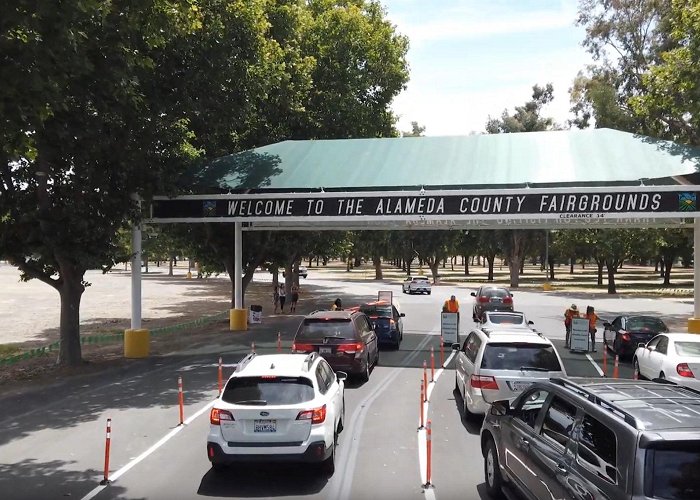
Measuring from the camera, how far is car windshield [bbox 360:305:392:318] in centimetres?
2198

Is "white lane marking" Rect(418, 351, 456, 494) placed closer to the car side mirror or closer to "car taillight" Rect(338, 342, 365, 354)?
the car side mirror

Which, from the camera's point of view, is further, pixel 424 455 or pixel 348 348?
pixel 348 348

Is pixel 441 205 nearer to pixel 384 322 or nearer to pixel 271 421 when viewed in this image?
pixel 384 322

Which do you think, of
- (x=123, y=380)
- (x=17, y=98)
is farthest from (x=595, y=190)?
(x=17, y=98)

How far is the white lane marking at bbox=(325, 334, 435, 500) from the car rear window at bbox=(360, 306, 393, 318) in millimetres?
4239

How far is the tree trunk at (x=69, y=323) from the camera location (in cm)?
1898

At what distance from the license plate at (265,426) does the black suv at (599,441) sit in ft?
9.11

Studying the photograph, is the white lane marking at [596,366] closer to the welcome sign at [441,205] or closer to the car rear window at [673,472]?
the welcome sign at [441,205]

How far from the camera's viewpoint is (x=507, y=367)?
11.0 meters

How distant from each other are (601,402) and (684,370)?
876 centimetres

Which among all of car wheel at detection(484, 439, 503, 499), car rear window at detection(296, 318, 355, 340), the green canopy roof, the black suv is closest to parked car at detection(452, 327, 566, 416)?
car wheel at detection(484, 439, 503, 499)

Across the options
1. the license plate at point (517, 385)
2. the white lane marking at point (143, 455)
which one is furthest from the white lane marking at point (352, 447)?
the white lane marking at point (143, 455)

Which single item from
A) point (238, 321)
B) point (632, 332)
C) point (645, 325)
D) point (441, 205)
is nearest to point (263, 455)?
point (441, 205)

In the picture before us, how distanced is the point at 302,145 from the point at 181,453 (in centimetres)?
1751
